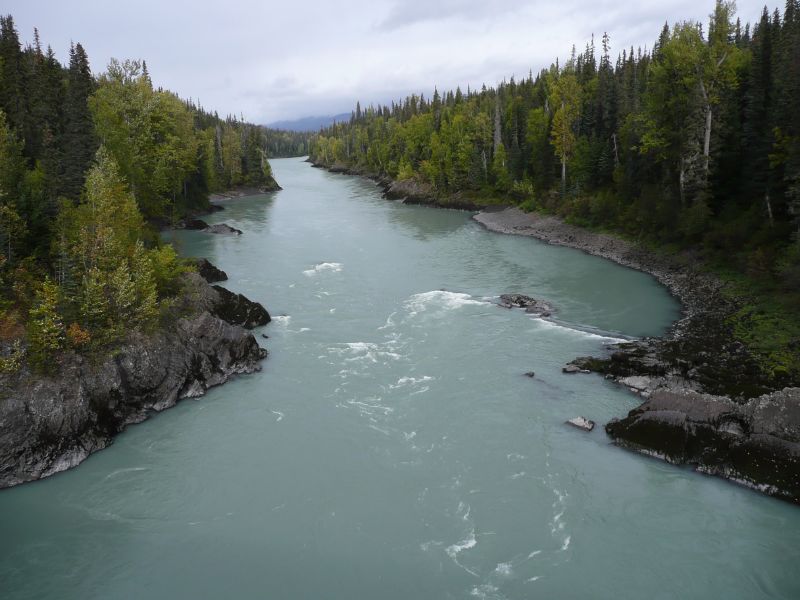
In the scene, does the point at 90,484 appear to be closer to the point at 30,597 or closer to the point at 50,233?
the point at 30,597

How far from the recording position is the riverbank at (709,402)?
18.1 m

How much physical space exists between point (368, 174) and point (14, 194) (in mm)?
132289

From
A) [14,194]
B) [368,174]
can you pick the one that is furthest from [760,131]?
[368,174]

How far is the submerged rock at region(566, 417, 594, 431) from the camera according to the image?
2126cm

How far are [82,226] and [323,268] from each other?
23.3 m

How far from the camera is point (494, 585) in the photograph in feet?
47.4

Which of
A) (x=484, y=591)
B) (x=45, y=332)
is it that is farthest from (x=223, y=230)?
(x=484, y=591)

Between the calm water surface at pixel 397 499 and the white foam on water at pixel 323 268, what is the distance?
1426cm

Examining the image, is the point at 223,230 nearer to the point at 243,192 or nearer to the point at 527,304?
the point at 527,304

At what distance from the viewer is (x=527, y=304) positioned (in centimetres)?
3597

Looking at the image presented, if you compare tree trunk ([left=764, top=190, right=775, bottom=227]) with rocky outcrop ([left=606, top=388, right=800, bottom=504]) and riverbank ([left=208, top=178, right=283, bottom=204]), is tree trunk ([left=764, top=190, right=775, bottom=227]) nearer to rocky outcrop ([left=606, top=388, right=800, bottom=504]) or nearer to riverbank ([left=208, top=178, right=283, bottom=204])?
rocky outcrop ([left=606, top=388, right=800, bottom=504])

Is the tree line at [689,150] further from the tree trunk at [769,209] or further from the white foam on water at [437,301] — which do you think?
the white foam on water at [437,301]

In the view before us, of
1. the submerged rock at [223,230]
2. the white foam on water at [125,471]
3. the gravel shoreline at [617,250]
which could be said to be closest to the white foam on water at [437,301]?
the gravel shoreline at [617,250]

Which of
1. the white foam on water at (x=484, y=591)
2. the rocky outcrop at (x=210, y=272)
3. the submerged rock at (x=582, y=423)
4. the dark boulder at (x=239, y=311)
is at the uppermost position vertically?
the rocky outcrop at (x=210, y=272)
